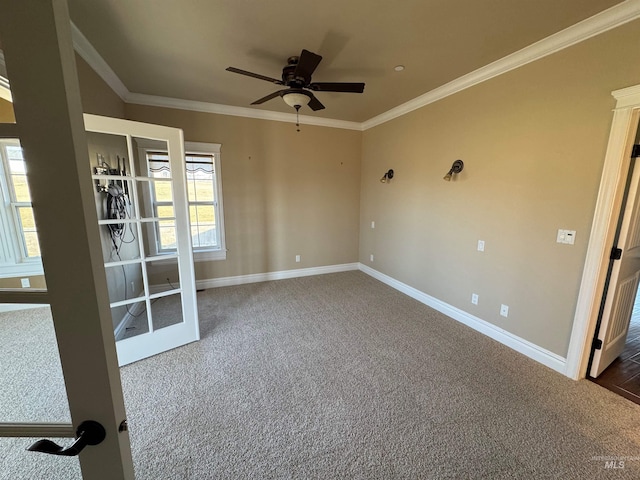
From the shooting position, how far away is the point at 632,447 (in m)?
1.65

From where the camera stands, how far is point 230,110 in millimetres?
4047

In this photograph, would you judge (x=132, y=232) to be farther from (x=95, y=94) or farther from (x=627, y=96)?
(x=627, y=96)

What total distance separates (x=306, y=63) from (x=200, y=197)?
111 inches

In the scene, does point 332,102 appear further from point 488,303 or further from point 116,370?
point 116,370

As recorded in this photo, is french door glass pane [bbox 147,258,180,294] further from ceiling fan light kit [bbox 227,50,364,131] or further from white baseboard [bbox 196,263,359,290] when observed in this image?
ceiling fan light kit [bbox 227,50,364,131]

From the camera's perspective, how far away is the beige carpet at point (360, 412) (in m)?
1.54

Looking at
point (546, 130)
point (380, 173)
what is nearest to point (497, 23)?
point (546, 130)

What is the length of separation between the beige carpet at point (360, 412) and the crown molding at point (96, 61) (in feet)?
7.29

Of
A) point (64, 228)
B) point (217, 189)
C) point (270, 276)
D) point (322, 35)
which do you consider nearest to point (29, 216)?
point (64, 228)

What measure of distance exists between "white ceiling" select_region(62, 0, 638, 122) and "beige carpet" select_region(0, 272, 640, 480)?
233cm

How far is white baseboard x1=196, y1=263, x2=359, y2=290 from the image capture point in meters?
4.36

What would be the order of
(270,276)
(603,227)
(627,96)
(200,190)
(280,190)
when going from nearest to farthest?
(627,96)
(603,227)
(200,190)
(280,190)
(270,276)

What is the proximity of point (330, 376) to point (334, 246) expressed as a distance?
3.05m

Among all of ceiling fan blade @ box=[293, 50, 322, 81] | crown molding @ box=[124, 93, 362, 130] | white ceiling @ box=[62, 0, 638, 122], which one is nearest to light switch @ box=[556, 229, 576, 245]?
white ceiling @ box=[62, 0, 638, 122]
